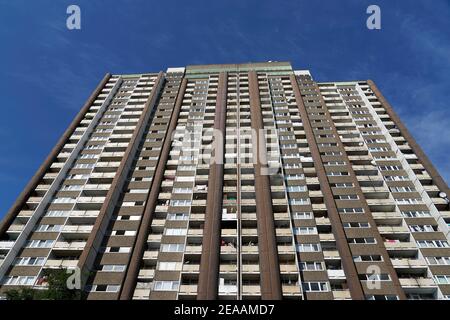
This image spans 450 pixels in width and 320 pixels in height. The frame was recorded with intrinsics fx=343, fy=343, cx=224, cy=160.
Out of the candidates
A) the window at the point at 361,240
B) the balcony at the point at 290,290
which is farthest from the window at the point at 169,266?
the window at the point at 361,240

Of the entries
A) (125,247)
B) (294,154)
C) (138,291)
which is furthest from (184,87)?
(138,291)

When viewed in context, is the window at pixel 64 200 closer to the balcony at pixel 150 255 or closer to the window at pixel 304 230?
the balcony at pixel 150 255

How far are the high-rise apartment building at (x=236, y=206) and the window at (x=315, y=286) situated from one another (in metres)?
0.12

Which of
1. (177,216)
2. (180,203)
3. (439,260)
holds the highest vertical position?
(180,203)

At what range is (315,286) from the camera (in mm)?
34406

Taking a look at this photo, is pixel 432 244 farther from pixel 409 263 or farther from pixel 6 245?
pixel 6 245

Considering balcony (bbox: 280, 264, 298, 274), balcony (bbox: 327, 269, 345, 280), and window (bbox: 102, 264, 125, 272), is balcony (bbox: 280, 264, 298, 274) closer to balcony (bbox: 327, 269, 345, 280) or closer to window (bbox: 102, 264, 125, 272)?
balcony (bbox: 327, 269, 345, 280)

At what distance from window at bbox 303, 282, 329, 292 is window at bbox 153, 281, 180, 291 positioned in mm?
12916

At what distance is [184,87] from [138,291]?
46.9m

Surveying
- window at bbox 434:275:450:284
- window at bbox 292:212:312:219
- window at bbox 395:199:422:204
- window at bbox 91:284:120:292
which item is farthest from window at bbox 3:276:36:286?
window at bbox 395:199:422:204

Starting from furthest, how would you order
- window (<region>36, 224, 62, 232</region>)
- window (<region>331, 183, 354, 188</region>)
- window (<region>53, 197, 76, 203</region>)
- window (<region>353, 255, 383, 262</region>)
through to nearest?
1. window (<region>331, 183, 354, 188</region>)
2. window (<region>53, 197, 76, 203</region>)
3. window (<region>36, 224, 62, 232</region>)
4. window (<region>353, 255, 383, 262</region>)

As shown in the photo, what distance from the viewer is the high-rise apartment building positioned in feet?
116

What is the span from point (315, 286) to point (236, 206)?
1380cm

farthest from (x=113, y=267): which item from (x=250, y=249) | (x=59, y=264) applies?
(x=250, y=249)
